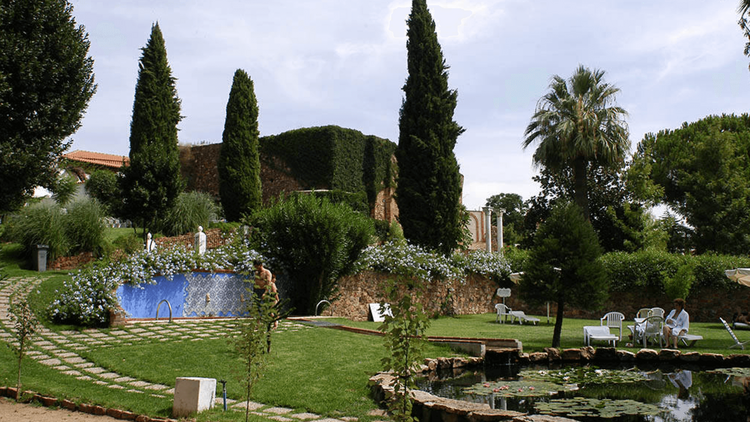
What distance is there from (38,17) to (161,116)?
1416cm

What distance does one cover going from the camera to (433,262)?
17.5 m

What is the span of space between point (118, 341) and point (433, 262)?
422 inches

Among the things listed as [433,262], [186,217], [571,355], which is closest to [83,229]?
[186,217]

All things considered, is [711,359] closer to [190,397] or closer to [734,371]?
[734,371]

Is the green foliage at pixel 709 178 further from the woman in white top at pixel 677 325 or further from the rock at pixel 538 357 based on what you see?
the rock at pixel 538 357

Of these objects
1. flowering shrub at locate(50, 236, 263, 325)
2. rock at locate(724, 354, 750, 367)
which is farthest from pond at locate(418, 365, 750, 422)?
flowering shrub at locate(50, 236, 263, 325)

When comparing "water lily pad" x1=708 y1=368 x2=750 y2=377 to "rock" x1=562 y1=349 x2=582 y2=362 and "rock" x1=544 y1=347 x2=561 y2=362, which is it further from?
"rock" x1=544 y1=347 x2=561 y2=362

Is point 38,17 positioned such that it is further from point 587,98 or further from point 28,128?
point 587,98

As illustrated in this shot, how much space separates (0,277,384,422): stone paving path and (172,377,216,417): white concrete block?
37 centimetres

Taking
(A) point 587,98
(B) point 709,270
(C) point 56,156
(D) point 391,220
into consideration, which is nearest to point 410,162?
(D) point 391,220

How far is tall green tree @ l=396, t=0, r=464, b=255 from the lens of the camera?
1836cm

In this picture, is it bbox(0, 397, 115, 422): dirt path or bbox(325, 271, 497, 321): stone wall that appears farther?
bbox(325, 271, 497, 321): stone wall

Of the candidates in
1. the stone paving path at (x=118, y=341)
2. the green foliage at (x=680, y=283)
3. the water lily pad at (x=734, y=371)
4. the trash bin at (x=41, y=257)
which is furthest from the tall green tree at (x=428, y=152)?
the trash bin at (x=41, y=257)

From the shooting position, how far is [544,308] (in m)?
20.7
